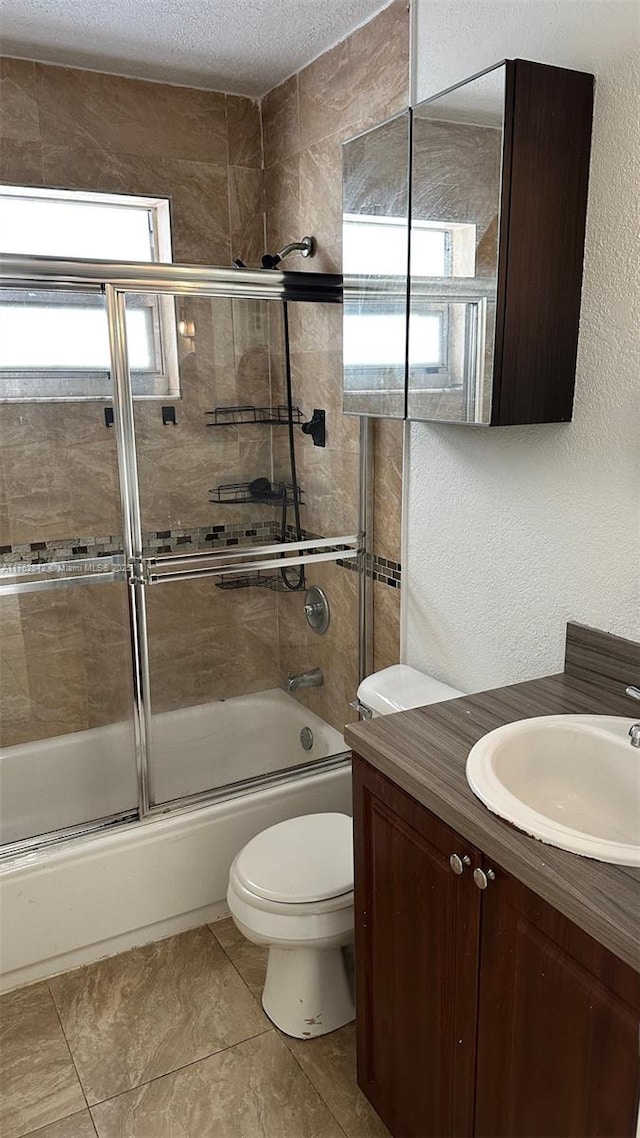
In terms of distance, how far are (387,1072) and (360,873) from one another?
403mm

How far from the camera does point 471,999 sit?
1231mm

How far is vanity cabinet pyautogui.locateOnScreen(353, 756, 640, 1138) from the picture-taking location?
0.99 m

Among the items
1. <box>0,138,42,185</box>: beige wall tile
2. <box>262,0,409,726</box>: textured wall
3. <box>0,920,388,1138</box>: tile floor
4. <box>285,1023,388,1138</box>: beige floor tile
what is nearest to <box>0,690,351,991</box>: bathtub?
<box>0,920,388,1138</box>: tile floor

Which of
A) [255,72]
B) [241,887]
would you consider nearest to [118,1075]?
[241,887]

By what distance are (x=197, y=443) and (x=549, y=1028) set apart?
65.7 inches

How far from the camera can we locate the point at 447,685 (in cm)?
215

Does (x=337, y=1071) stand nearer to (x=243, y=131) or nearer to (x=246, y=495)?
(x=246, y=495)

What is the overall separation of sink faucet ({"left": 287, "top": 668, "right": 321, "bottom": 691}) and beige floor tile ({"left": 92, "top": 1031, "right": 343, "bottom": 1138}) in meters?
1.08

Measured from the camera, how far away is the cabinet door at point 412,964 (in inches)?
49.5

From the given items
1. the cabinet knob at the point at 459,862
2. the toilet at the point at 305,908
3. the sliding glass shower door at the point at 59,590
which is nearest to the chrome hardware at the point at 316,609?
the toilet at the point at 305,908

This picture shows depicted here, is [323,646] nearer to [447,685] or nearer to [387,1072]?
[447,685]

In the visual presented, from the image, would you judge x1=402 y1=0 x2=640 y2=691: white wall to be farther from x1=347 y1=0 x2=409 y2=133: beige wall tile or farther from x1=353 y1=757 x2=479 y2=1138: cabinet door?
x1=353 y1=757 x2=479 y2=1138: cabinet door

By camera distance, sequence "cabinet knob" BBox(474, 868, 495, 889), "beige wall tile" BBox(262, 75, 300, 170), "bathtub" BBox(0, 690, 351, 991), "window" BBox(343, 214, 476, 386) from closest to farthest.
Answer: "cabinet knob" BBox(474, 868, 495, 889) → "window" BBox(343, 214, 476, 386) → "bathtub" BBox(0, 690, 351, 991) → "beige wall tile" BBox(262, 75, 300, 170)

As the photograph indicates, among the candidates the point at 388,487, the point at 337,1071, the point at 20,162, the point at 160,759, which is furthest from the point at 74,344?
the point at 337,1071
